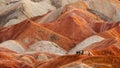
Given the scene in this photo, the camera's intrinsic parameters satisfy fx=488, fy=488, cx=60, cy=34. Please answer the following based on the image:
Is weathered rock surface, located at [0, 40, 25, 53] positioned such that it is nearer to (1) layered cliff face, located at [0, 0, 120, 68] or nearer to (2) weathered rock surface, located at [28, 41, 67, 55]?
(1) layered cliff face, located at [0, 0, 120, 68]

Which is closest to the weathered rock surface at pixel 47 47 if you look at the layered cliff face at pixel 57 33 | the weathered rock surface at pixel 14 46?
the layered cliff face at pixel 57 33

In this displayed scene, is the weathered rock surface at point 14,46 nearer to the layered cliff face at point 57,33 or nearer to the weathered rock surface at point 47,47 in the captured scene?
the layered cliff face at point 57,33

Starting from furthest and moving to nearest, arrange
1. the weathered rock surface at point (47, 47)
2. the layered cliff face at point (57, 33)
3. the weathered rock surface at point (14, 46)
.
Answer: the weathered rock surface at point (14, 46) → the weathered rock surface at point (47, 47) → the layered cliff face at point (57, 33)

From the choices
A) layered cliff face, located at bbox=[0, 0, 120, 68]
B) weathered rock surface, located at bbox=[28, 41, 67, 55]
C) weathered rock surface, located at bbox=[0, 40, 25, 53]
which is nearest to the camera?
layered cliff face, located at bbox=[0, 0, 120, 68]

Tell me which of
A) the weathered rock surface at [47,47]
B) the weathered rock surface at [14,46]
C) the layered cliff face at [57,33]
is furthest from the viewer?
the weathered rock surface at [14,46]

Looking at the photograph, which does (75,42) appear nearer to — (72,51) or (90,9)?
(72,51)

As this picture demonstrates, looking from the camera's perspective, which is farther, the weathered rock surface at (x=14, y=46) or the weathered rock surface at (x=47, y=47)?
the weathered rock surface at (x=14, y=46)

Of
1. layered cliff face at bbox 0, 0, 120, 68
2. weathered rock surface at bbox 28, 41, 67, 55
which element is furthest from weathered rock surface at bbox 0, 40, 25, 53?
weathered rock surface at bbox 28, 41, 67, 55

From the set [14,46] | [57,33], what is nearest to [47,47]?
[14,46]

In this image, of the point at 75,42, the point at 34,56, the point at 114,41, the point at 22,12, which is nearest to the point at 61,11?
the point at 22,12

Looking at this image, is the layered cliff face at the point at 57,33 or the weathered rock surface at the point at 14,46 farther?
the weathered rock surface at the point at 14,46

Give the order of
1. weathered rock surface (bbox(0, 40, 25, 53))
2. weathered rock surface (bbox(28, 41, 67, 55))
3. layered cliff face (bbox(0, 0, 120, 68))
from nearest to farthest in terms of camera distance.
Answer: layered cliff face (bbox(0, 0, 120, 68))
weathered rock surface (bbox(28, 41, 67, 55))
weathered rock surface (bbox(0, 40, 25, 53))
